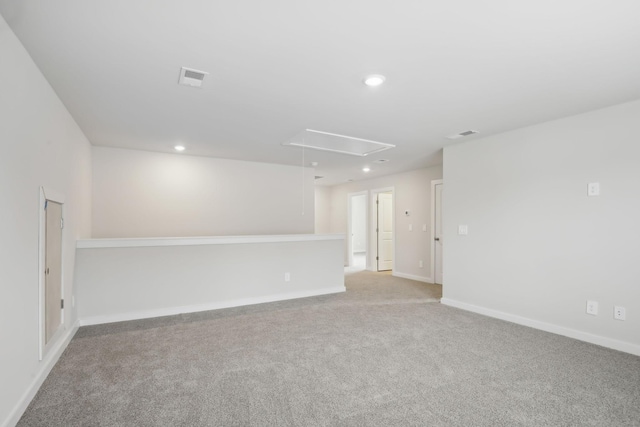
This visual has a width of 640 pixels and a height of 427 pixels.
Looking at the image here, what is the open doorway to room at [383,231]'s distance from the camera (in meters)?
7.66

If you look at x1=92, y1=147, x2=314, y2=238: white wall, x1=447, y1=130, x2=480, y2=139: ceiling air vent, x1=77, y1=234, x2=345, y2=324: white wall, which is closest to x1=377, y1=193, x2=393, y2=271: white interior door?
x1=92, y1=147, x2=314, y2=238: white wall

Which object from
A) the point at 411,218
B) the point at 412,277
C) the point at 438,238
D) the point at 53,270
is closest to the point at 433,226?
the point at 438,238

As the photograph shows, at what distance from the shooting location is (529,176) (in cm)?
363

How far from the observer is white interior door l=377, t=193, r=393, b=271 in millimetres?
7695

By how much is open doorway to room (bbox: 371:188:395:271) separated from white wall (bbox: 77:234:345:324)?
95.9 inches

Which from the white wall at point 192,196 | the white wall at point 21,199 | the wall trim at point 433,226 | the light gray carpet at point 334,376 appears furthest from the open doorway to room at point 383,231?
the white wall at point 21,199

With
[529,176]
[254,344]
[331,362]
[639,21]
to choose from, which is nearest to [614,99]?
[529,176]

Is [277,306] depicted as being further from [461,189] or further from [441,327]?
[461,189]

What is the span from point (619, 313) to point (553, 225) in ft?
3.16

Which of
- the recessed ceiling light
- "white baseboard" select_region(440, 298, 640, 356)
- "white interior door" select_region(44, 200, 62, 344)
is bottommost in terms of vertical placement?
"white baseboard" select_region(440, 298, 640, 356)

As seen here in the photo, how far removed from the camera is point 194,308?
4254mm

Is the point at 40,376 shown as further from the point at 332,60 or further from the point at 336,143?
the point at 336,143

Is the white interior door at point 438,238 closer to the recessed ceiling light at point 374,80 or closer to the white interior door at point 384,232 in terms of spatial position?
the white interior door at point 384,232

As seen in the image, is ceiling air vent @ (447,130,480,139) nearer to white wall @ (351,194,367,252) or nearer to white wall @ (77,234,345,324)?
white wall @ (77,234,345,324)
